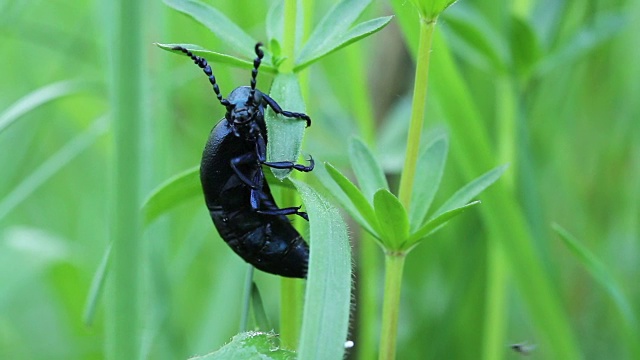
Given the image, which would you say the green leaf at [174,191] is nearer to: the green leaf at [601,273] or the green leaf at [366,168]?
the green leaf at [366,168]

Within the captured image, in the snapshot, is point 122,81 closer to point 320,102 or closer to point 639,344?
point 639,344

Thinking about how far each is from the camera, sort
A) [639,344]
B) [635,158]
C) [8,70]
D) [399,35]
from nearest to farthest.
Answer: [639,344], [635,158], [399,35], [8,70]

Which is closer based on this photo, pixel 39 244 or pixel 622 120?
pixel 39 244

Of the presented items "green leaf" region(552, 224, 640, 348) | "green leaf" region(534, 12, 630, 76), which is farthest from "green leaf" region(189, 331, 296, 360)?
"green leaf" region(534, 12, 630, 76)

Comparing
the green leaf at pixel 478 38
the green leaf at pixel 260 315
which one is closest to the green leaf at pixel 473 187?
the green leaf at pixel 260 315

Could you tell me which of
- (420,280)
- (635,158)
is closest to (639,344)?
(420,280)

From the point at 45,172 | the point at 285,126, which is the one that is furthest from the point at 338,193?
the point at 45,172

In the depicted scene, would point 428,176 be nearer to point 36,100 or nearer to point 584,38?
point 36,100
